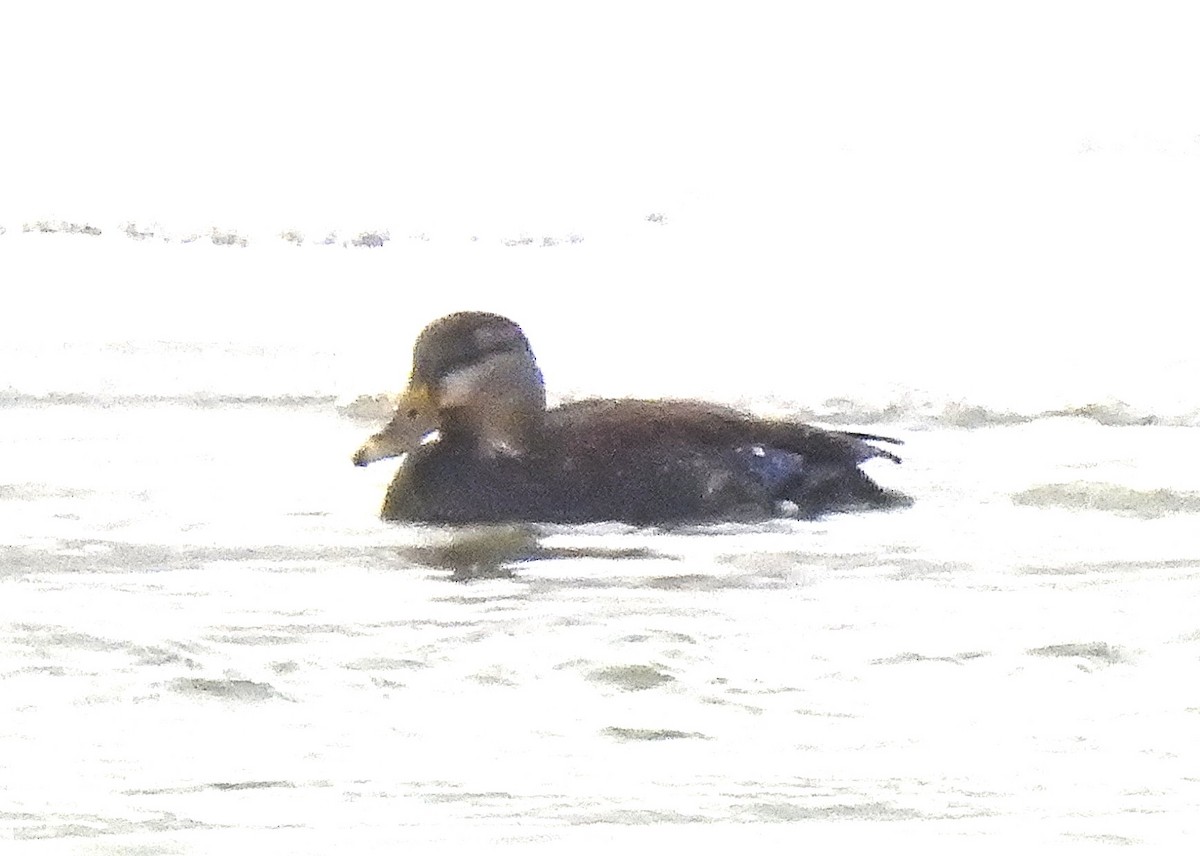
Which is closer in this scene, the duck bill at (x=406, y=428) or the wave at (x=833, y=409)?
the duck bill at (x=406, y=428)

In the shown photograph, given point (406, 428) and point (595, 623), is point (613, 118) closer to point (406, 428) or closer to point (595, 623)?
point (406, 428)

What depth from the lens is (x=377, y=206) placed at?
1027cm

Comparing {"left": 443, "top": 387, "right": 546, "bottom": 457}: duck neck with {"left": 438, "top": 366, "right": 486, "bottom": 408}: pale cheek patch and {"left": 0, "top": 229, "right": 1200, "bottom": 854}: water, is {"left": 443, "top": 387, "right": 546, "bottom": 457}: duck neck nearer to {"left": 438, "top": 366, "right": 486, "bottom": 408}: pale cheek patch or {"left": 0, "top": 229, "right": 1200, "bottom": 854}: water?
{"left": 438, "top": 366, "right": 486, "bottom": 408}: pale cheek patch

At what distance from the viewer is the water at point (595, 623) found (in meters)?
3.05

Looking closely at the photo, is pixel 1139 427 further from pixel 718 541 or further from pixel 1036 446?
pixel 718 541

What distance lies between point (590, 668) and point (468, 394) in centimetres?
188

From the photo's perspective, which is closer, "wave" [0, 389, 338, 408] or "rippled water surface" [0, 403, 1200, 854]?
"rippled water surface" [0, 403, 1200, 854]

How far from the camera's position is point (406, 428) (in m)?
5.59

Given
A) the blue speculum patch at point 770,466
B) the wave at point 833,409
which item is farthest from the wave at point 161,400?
the blue speculum patch at point 770,466

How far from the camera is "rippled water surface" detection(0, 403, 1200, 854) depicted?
3.02 metres

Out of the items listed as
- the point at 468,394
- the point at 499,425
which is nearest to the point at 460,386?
the point at 468,394

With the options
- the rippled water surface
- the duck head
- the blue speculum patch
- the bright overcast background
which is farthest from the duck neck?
the bright overcast background

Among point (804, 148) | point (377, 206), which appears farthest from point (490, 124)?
point (804, 148)

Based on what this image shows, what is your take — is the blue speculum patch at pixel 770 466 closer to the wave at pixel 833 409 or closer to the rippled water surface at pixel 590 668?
the rippled water surface at pixel 590 668
